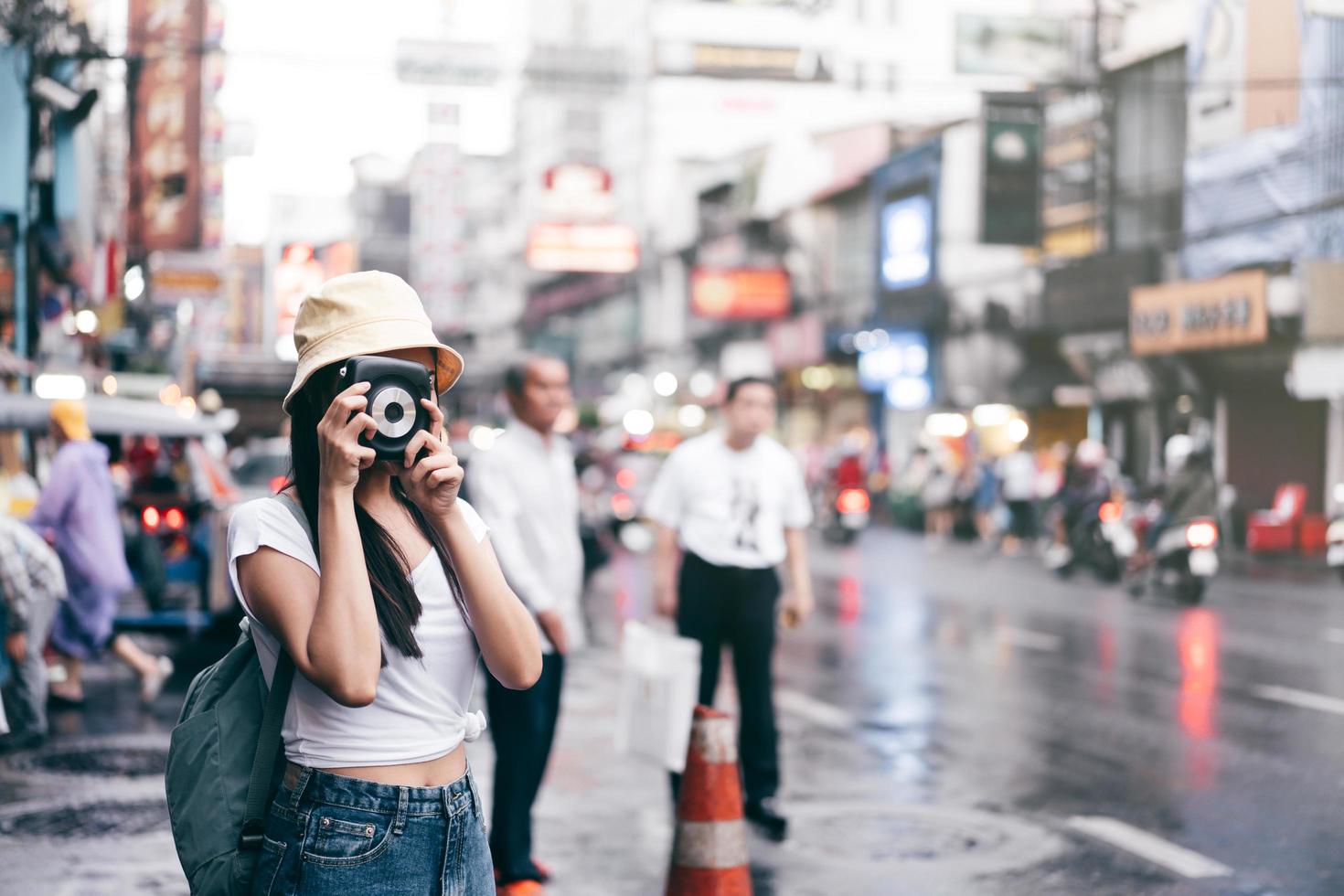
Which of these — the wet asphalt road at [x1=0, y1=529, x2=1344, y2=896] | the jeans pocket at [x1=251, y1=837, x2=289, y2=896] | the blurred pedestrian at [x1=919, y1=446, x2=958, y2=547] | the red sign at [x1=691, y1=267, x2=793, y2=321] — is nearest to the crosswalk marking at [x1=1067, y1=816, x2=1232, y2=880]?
the wet asphalt road at [x1=0, y1=529, x2=1344, y2=896]

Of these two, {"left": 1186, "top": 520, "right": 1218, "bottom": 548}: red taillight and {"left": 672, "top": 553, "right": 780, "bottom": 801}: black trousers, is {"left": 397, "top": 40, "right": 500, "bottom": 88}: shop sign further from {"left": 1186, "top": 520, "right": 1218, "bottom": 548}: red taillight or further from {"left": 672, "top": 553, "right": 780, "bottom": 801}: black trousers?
{"left": 672, "top": 553, "right": 780, "bottom": 801}: black trousers

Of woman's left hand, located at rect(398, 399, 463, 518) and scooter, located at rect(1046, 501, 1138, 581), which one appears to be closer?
woman's left hand, located at rect(398, 399, 463, 518)

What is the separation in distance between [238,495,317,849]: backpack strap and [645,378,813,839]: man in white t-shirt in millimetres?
4422

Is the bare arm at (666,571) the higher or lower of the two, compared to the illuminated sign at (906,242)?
lower

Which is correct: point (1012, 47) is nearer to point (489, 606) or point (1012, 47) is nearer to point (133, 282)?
point (133, 282)

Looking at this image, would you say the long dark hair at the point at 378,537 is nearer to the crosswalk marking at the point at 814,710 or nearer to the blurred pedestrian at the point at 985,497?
the crosswalk marking at the point at 814,710

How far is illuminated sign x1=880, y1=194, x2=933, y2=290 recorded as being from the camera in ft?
131

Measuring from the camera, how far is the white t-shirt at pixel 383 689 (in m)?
2.81

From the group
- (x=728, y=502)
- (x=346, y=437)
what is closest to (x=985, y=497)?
(x=728, y=502)

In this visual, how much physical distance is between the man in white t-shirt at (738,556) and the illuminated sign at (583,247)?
1569 inches

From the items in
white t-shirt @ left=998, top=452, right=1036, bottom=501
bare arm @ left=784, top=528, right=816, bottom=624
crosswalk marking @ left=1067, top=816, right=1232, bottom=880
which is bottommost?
crosswalk marking @ left=1067, top=816, right=1232, bottom=880

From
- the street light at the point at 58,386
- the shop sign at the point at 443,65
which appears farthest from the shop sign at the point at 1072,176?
the street light at the point at 58,386

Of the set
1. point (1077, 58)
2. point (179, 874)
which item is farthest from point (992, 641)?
point (1077, 58)

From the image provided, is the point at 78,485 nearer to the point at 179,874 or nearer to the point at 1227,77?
the point at 179,874
